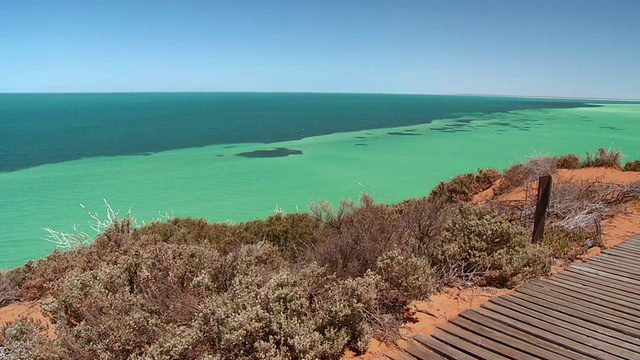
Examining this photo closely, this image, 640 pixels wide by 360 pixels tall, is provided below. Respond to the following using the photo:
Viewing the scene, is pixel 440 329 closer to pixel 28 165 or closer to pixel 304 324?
pixel 304 324

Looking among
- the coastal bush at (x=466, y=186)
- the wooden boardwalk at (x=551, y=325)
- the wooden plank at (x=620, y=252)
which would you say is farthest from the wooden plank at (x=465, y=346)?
the coastal bush at (x=466, y=186)

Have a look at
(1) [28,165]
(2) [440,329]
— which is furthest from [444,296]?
(1) [28,165]

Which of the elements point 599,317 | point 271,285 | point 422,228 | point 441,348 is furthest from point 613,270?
point 271,285

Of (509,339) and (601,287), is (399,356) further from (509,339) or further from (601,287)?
(601,287)

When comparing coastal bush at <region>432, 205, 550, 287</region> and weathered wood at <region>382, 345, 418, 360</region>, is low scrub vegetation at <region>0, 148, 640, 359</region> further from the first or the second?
weathered wood at <region>382, 345, 418, 360</region>

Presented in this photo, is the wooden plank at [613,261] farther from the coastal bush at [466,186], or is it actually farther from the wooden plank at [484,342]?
the coastal bush at [466,186]

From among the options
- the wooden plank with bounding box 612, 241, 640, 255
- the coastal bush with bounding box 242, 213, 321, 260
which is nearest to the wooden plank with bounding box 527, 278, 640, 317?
the wooden plank with bounding box 612, 241, 640, 255
